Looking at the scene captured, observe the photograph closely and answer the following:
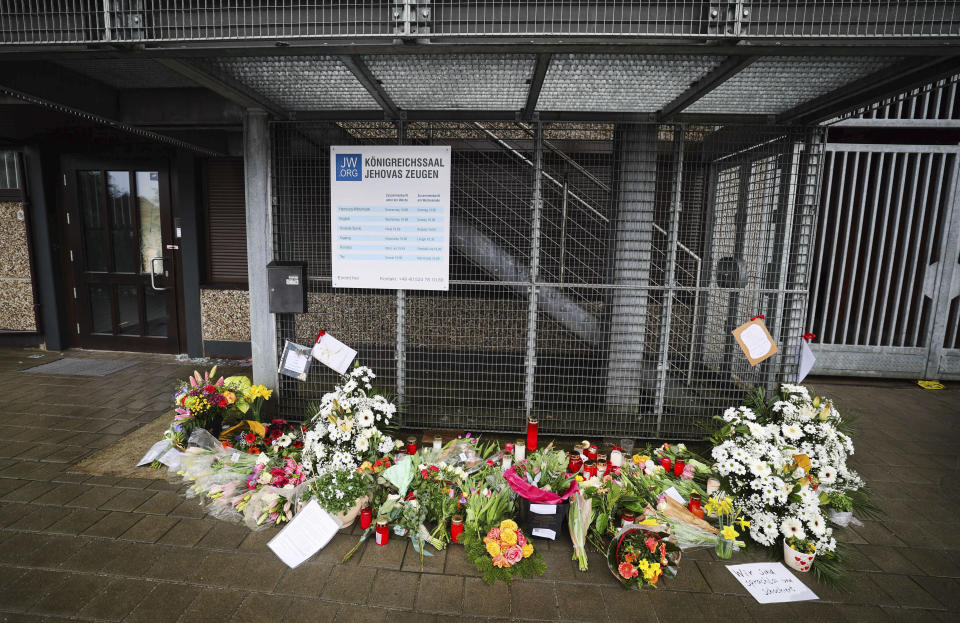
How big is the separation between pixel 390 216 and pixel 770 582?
3588 mm

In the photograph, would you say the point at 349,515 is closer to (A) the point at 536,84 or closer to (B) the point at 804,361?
(A) the point at 536,84

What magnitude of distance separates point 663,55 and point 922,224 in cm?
586

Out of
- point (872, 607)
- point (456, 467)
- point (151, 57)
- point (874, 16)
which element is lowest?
point (872, 607)

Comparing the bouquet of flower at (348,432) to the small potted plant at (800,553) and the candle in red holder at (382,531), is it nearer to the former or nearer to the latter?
the candle in red holder at (382,531)

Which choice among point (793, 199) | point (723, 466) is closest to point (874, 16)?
point (793, 199)

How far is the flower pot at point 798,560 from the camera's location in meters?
2.60

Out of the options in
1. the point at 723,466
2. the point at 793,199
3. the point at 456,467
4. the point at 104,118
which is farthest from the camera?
the point at 104,118

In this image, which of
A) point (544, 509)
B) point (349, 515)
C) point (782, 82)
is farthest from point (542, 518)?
point (782, 82)

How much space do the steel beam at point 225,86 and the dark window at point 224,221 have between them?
2.98 metres

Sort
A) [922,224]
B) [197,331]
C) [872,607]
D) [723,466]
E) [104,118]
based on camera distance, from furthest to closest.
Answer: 1. [197,331]
2. [922,224]
3. [104,118]
4. [723,466]
5. [872,607]

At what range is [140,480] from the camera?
135 inches

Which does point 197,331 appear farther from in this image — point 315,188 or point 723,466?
point 723,466

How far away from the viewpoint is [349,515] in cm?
290

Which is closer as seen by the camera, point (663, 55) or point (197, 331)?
point (663, 55)
